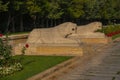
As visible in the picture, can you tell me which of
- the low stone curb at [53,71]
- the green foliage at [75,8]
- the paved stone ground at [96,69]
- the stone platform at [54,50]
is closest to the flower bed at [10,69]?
the low stone curb at [53,71]

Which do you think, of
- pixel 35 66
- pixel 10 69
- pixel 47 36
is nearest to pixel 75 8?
pixel 47 36

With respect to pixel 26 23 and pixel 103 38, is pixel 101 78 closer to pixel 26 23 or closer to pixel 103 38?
pixel 103 38

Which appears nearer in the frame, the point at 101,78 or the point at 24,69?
the point at 101,78

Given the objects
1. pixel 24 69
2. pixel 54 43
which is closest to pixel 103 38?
pixel 54 43

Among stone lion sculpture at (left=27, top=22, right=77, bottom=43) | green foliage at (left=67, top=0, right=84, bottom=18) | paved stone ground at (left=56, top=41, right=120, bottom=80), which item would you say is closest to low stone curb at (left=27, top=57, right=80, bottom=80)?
paved stone ground at (left=56, top=41, right=120, bottom=80)

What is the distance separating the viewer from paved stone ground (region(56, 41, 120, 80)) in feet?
41.5

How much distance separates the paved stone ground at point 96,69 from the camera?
1265 cm

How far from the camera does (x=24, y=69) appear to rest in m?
13.5

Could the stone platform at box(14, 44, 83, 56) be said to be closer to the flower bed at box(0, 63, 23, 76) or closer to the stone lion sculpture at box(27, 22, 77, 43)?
the stone lion sculpture at box(27, 22, 77, 43)

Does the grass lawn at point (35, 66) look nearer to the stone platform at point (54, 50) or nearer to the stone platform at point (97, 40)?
the stone platform at point (54, 50)

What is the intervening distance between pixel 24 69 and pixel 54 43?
5.73 meters

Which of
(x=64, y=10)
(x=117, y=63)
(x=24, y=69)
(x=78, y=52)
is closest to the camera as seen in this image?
(x=24, y=69)

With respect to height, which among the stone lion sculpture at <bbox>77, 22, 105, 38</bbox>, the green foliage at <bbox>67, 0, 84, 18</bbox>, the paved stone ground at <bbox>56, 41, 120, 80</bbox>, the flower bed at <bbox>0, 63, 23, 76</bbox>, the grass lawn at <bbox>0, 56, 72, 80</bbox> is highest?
the green foliage at <bbox>67, 0, 84, 18</bbox>

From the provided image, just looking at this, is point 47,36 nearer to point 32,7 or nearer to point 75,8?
point 32,7
